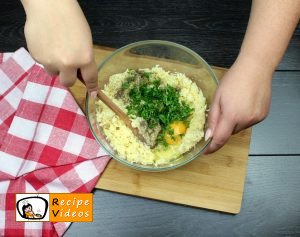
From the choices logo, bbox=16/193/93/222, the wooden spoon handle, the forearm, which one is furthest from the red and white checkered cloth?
the forearm

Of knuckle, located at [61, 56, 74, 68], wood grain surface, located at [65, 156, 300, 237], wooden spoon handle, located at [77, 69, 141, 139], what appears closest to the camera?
knuckle, located at [61, 56, 74, 68]

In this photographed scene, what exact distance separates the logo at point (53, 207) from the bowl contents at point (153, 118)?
9.2 inches

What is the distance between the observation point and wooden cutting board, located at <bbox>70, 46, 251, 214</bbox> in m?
1.33

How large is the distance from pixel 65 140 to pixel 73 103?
0.47 ft

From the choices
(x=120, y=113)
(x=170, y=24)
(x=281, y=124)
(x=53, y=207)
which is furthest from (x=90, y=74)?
(x=281, y=124)

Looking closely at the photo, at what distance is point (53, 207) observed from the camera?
1325 millimetres

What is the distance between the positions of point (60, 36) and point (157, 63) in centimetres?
63

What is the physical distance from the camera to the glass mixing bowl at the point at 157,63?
133 cm

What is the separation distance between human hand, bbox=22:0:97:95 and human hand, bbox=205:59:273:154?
41 cm

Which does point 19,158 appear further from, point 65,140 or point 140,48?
point 140,48

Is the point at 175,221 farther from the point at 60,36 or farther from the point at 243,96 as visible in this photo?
the point at 60,36

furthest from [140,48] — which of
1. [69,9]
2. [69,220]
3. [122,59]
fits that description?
[69,220]

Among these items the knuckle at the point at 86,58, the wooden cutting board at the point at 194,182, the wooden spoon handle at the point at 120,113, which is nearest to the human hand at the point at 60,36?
the knuckle at the point at 86,58

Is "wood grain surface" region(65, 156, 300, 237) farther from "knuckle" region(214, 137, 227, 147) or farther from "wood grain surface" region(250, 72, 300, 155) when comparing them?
"knuckle" region(214, 137, 227, 147)
